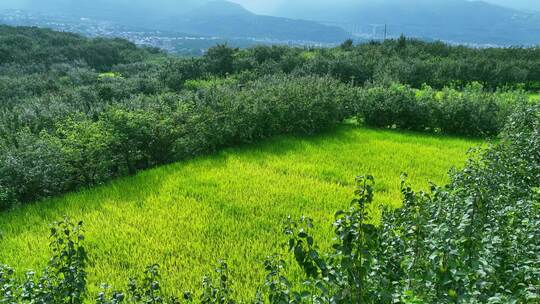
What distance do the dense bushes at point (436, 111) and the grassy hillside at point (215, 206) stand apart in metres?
2.62

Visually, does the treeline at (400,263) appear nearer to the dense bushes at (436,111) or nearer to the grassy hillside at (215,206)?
the grassy hillside at (215,206)

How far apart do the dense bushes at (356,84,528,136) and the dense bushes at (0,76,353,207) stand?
3.80ft

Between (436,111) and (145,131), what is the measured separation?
413 inches

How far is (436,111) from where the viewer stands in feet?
55.4

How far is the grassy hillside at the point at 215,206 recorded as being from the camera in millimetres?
7225

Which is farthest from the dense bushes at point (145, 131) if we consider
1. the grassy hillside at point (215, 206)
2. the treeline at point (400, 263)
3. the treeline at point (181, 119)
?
the treeline at point (400, 263)

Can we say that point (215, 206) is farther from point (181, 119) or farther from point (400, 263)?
point (400, 263)

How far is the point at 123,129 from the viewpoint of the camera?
11.5 meters

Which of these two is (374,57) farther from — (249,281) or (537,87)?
(249,281)

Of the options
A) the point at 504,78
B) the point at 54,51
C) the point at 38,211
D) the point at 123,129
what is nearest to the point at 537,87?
the point at 504,78

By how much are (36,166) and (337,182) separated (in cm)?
652

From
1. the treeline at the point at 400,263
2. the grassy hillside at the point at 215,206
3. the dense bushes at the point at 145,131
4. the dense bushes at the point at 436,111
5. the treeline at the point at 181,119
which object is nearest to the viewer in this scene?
the treeline at the point at 400,263

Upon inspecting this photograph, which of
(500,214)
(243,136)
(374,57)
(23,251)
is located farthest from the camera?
(374,57)

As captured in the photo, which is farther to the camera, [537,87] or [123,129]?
[537,87]
